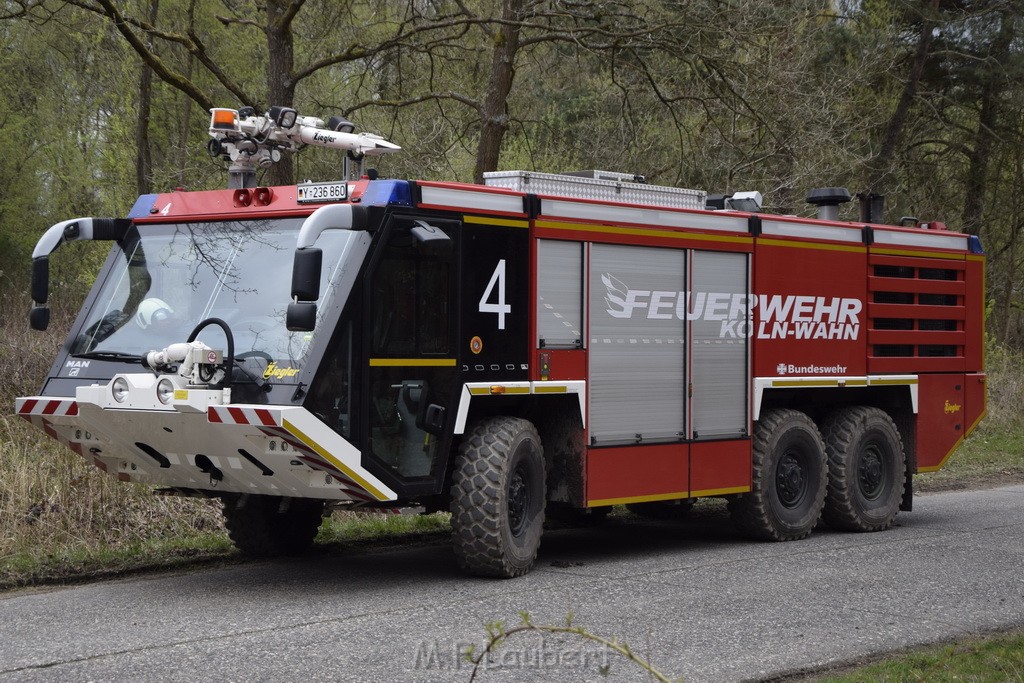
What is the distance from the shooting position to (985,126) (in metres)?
27.1

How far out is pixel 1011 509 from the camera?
13.6 meters

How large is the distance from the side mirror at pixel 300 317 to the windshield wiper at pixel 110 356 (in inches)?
57.8

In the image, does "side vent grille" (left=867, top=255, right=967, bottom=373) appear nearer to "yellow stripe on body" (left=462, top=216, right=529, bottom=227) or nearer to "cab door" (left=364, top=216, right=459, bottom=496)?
"yellow stripe on body" (left=462, top=216, right=529, bottom=227)

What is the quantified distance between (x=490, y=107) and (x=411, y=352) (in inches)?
315

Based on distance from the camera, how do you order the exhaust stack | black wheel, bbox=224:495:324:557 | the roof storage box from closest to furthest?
1. the roof storage box
2. black wheel, bbox=224:495:324:557
3. the exhaust stack

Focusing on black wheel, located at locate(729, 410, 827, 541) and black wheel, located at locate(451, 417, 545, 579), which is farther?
black wheel, located at locate(729, 410, 827, 541)

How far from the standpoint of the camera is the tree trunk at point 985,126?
83.4ft

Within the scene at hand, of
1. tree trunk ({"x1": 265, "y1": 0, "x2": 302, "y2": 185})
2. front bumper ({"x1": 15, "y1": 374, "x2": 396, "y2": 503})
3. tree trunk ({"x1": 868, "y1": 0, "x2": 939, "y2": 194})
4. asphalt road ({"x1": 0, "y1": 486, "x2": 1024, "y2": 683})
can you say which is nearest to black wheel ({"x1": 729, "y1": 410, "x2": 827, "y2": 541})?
asphalt road ({"x1": 0, "y1": 486, "x2": 1024, "y2": 683})

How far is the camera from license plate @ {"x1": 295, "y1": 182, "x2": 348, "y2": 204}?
8.69 metres

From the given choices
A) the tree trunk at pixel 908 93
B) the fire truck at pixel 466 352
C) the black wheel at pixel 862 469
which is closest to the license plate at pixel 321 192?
the fire truck at pixel 466 352

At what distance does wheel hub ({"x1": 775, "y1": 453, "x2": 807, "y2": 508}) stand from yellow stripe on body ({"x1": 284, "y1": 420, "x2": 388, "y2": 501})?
4.59 m

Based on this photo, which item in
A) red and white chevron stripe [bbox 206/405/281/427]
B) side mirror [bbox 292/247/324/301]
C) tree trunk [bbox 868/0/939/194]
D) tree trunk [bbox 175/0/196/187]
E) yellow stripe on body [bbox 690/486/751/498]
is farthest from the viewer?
tree trunk [bbox 868/0/939/194]

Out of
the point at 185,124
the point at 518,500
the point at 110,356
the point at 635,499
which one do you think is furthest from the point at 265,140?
the point at 185,124

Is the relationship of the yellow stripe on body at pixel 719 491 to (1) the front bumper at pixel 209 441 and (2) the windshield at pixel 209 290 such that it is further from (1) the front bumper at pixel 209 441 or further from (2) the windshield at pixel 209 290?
(2) the windshield at pixel 209 290
